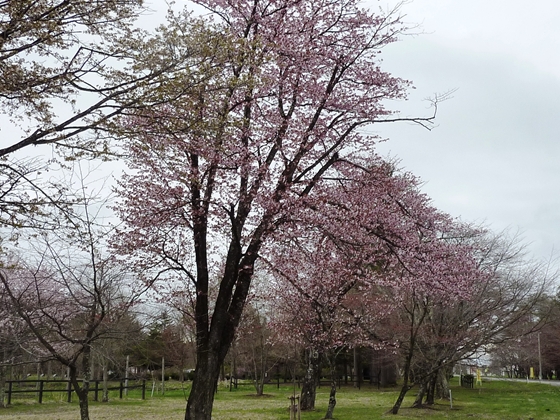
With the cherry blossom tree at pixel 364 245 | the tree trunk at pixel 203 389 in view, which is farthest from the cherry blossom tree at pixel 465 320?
the tree trunk at pixel 203 389

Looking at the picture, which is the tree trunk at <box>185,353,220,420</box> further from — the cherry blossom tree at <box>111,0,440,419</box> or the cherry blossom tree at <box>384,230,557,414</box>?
the cherry blossom tree at <box>384,230,557,414</box>

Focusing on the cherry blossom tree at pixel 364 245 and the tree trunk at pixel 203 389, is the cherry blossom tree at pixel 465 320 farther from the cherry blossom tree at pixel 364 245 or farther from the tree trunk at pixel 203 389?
the tree trunk at pixel 203 389

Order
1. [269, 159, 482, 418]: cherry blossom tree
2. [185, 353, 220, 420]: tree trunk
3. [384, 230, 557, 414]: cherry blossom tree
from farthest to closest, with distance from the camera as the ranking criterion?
1. [384, 230, 557, 414]: cherry blossom tree
2. [269, 159, 482, 418]: cherry blossom tree
3. [185, 353, 220, 420]: tree trunk

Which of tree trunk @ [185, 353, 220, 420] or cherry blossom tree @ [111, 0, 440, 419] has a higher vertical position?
cherry blossom tree @ [111, 0, 440, 419]

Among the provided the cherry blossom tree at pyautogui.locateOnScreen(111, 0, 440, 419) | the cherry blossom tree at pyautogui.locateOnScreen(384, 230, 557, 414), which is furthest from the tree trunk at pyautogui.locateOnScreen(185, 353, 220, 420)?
the cherry blossom tree at pyautogui.locateOnScreen(384, 230, 557, 414)

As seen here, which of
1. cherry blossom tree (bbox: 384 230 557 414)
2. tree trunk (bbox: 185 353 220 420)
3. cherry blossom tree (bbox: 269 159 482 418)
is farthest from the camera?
cherry blossom tree (bbox: 384 230 557 414)

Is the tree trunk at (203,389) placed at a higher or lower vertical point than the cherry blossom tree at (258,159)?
lower

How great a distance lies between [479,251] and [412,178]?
3765 mm

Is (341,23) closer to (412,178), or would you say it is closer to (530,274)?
(412,178)

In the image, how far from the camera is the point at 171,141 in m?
6.29

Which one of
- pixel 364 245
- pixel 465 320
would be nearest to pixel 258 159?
pixel 364 245

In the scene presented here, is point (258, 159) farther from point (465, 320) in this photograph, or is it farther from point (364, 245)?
point (465, 320)

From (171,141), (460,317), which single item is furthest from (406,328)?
(171,141)

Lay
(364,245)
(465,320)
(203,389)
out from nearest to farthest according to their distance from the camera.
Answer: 1. (203,389)
2. (364,245)
3. (465,320)
